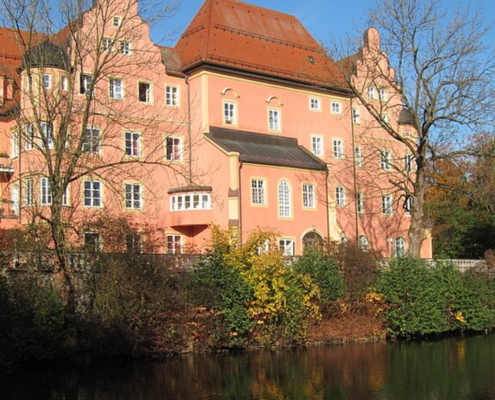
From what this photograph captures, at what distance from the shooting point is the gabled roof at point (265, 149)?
117 feet

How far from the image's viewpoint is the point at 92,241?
22.8 meters

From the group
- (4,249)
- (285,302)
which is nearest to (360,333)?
(285,302)

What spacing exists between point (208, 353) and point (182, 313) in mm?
1512

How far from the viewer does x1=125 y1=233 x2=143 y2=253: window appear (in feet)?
73.4

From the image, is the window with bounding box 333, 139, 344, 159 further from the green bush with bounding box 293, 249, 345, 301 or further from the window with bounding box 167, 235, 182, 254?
the green bush with bounding box 293, 249, 345, 301

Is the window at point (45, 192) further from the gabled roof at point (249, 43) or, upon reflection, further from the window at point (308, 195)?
the window at point (308, 195)

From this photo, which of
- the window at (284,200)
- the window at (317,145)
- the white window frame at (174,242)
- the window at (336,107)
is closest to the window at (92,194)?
the white window frame at (174,242)

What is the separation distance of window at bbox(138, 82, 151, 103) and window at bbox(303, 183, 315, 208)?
30.2 ft

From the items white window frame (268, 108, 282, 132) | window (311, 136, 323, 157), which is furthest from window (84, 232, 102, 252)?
window (311, 136, 323, 157)

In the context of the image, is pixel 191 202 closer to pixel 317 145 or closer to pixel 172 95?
pixel 172 95

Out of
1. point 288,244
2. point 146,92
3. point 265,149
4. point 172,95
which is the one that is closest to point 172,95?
point 172,95

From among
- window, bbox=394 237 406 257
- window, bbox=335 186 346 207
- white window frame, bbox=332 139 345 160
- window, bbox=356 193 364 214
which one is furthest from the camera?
window, bbox=394 237 406 257

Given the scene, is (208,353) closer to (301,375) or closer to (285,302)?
(285,302)

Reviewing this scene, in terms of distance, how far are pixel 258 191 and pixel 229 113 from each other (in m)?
4.91
